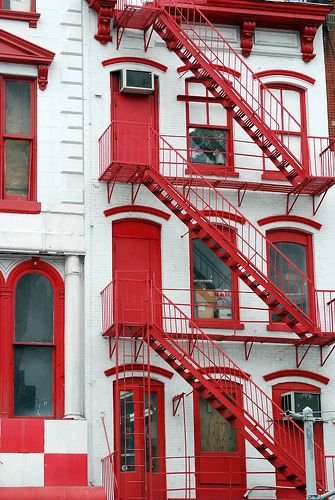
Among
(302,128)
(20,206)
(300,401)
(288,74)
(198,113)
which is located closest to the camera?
(20,206)

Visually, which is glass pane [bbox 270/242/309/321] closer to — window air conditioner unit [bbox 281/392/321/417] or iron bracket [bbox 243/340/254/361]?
iron bracket [bbox 243/340/254/361]

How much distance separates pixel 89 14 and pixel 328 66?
6.17m

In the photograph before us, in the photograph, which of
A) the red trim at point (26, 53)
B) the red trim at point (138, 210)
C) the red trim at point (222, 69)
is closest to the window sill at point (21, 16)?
the red trim at point (26, 53)

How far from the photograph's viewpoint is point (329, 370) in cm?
3312

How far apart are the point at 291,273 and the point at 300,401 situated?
126 inches

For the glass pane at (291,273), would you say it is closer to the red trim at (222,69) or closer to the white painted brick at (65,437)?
the red trim at (222,69)

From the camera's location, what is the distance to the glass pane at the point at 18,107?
32.9m

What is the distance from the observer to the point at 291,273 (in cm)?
3394

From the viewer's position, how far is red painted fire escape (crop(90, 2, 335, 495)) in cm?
3067

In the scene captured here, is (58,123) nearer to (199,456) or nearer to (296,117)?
(296,117)

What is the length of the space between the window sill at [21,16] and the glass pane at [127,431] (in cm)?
893

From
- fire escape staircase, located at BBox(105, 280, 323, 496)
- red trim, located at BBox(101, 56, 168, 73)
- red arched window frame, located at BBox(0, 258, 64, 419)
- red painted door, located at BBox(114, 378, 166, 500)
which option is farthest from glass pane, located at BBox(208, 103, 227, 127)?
red painted door, located at BBox(114, 378, 166, 500)

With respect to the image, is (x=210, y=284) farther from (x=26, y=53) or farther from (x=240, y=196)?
(x=26, y=53)

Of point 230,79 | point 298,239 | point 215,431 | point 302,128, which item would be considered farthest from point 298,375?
point 230,79
